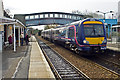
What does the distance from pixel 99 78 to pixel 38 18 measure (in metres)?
46.5

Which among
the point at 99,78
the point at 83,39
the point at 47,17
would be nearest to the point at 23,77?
the point at 99,78

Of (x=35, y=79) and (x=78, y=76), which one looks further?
(x=78, y=76)

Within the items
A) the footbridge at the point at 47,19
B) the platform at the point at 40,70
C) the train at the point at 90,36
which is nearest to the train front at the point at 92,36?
the train at the point at 90,36

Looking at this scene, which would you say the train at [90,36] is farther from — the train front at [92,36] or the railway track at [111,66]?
the railway track at [111,66]

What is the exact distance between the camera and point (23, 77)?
6488mm

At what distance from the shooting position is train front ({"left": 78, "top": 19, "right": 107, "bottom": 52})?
38.8 feet

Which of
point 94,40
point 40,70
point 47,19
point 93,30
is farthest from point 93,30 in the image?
point 47,19

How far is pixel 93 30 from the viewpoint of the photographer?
12.3m

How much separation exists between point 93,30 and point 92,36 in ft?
1.78

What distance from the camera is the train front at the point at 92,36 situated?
11.8 m

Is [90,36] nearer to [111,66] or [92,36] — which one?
[92,36]

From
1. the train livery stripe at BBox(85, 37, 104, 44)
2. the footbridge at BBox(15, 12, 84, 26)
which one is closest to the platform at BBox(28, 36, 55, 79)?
the train livery stripe at BBox(85, 37, 104, 44)

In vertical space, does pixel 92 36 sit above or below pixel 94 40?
above

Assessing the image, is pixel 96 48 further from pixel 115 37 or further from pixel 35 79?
pixel 115 37
